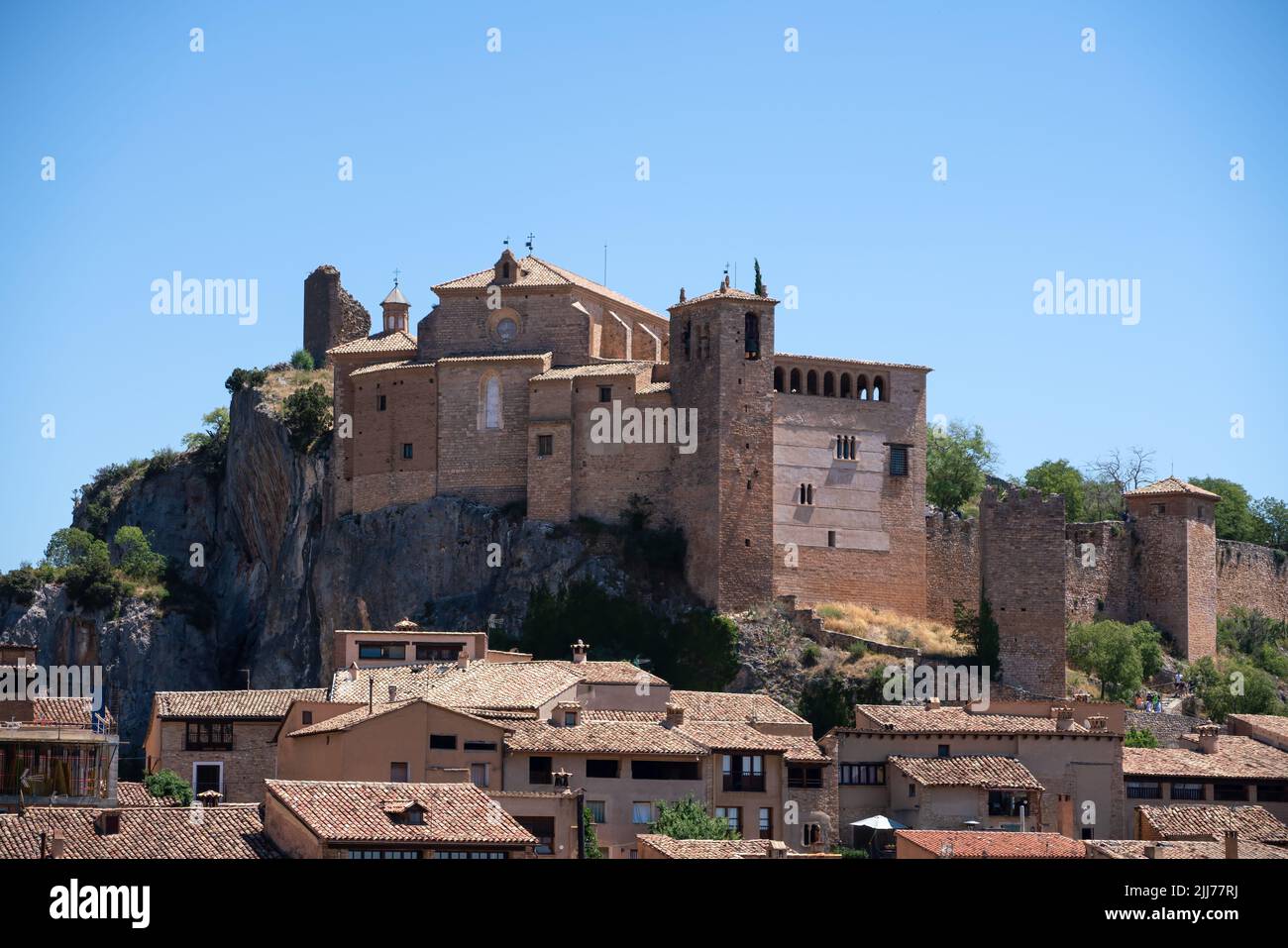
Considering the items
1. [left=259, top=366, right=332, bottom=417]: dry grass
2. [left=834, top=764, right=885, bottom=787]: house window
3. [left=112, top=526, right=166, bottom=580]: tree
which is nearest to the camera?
[left=834, top=764, right=885, bottom=787]: house window

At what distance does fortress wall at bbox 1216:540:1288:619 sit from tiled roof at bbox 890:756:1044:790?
30.0 metres

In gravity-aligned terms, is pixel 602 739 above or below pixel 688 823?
above

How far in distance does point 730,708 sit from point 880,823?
7668mm

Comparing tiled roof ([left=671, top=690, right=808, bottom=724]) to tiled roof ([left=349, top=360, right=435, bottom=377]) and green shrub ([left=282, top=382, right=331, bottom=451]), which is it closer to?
tiled roof ([left=349, top=360, right=435, bottom=377])

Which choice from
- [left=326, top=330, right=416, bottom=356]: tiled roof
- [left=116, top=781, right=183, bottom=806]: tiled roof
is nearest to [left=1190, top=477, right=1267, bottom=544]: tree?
[left=326, top=330, right=416, bottom=356]: tiled roof

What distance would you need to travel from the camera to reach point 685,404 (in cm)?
8575

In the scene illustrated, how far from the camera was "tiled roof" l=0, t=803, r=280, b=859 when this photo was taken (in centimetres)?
4472

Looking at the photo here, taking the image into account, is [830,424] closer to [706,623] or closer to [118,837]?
[706,623]

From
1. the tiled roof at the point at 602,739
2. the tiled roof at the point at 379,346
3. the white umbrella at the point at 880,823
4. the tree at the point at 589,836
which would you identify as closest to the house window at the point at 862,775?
the white umbrella at the point at 880,823

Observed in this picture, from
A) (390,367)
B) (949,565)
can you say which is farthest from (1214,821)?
(390,367)

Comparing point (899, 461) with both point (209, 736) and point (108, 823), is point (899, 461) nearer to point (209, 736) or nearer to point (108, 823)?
point (209, 736)

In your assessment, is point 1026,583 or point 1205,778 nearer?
point 1205,778

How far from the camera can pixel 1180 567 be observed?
89688 mm
